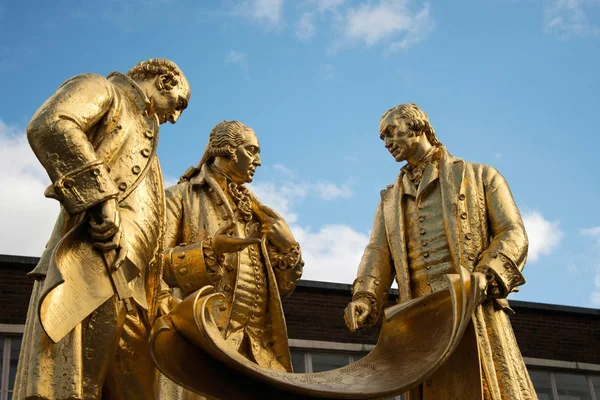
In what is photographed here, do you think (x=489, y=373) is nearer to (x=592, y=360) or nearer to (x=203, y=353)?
(x=203, y=353)

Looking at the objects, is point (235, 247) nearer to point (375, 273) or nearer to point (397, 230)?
point (375, 273)

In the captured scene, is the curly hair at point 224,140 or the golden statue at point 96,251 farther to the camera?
the curly hair at point 224,140

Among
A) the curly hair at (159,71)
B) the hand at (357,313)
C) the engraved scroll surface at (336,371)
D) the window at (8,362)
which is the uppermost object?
the window at (8,362)

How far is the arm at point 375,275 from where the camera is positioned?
8.49m

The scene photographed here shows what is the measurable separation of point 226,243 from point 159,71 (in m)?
1.38

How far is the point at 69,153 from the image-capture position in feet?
20.2

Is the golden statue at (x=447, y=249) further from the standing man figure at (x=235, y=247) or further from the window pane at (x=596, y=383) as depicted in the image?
the window pane at (x=596, y=383)

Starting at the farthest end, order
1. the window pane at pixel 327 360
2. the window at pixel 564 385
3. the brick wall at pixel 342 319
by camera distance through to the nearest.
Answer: the window at pixel 564 385 < the window pane at pixel 327 360 < the brick wall at pixel 342 319

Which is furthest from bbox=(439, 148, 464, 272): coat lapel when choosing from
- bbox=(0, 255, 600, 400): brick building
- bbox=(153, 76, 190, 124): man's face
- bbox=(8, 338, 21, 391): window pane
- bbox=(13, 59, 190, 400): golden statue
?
bbox=(8, 338, 21, 391): window pane

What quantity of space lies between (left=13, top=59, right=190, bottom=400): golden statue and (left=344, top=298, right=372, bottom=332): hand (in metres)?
1.71

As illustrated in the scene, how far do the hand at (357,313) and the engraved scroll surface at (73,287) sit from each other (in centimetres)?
249

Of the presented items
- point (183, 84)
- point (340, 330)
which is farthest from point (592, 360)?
point (183, 84)

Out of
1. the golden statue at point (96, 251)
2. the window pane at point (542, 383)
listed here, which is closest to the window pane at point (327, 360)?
the window pane at point (542, 383)

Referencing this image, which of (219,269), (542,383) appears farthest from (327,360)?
(219,269)
